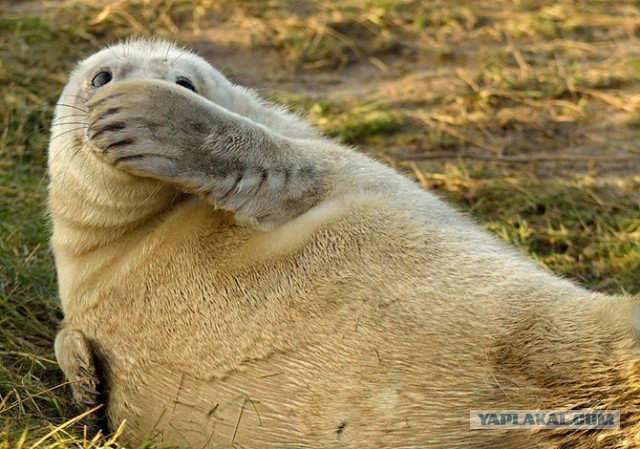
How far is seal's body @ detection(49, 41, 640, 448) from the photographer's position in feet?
9.20

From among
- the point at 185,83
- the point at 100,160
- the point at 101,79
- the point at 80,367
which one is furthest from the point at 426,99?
the point at 80,367

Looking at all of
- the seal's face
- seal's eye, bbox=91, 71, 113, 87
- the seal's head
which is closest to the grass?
the seal's head

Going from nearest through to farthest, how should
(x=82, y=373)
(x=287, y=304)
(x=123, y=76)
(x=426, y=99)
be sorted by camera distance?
(x=287, y=304) < (x=82, y=373) < (x=123, y=76) < (x=426, y=99)

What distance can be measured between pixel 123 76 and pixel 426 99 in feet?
11.1

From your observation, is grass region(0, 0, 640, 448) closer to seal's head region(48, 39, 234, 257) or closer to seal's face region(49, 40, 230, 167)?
seal's head region(48, 39, 234, 257)

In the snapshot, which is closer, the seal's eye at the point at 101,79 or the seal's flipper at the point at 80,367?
the seal's flipper at the point at 80,367

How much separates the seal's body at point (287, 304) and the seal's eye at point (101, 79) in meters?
0.13

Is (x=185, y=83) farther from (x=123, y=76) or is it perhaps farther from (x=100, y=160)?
(x=100, y=160)

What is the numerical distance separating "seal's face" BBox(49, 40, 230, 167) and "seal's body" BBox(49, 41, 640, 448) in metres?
0.03

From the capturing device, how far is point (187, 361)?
10.0 feet

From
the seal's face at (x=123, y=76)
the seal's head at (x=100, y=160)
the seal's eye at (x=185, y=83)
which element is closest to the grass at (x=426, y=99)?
the seal's head at (x=100, y=160)

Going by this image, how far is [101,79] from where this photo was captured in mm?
3660

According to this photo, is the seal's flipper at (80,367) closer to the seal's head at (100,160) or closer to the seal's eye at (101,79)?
the seal's head at (100,160)

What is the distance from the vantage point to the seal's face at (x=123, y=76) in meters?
3.59
